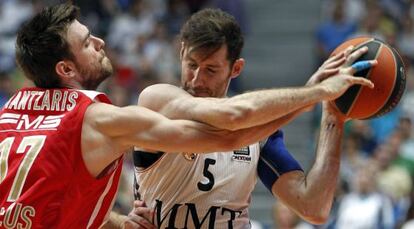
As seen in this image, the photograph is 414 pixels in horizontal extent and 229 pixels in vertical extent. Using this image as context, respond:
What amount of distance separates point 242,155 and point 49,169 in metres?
1.29

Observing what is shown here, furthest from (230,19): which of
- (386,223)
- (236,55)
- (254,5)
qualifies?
(254,5)

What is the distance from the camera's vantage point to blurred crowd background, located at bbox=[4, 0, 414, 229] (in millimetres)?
11148

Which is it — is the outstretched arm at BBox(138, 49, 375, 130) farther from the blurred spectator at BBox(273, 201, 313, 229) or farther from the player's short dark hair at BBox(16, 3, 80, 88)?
the blurred spectator at BBox(273, 201, 313, 229)

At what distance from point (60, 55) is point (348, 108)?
1.67 metres

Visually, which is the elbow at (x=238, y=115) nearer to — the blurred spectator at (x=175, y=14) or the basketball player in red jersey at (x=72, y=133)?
the basketball player in red jersey at (x=72, y=133)

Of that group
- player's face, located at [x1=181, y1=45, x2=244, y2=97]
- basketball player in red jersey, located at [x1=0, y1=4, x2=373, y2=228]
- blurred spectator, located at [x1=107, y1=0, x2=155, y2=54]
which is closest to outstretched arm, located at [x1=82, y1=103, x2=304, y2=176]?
basketball player in red jersey, located at [x1=0, y1=4, x2=373, y2=228]

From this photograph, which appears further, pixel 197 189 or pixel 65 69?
pixel 197 189

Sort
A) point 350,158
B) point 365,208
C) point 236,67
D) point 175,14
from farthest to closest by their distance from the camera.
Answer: point 175,14
point 350,158
point 365,208
point 236,67

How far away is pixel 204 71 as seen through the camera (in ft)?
18.9

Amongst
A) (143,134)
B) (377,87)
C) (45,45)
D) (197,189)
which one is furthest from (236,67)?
(45,45)

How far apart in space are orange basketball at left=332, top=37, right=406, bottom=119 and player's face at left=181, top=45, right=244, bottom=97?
2.22 feet

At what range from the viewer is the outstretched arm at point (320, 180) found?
5.95m

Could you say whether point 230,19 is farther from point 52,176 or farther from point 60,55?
point 52,176

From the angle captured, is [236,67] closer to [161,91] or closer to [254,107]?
[161,91]
